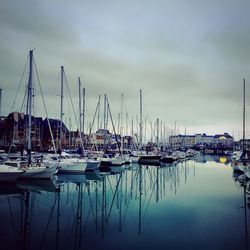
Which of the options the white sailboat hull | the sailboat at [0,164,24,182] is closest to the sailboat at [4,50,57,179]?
the sailboat at [0,164,24,182]

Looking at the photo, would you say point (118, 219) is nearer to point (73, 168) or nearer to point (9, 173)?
point (9, 173)

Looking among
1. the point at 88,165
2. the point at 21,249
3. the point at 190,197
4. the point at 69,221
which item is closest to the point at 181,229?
the point at 69,221

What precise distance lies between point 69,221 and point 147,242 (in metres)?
5.12

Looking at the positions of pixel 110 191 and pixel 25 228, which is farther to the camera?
pixel 110 191

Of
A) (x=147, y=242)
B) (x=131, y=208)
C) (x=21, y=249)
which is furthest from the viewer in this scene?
(x=131, y=208)

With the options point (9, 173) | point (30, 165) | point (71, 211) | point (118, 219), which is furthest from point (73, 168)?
point (118, 219)

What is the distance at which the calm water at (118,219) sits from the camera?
1178cm

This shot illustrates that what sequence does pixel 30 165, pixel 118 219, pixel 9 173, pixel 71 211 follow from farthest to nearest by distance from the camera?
1. pixel 30 165
2. pixel 9 173
3. pixel 71 211
4. pixel 118 219

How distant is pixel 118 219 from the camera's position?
15.9 metres

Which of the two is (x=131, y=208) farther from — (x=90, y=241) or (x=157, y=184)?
(x=157, y=184)

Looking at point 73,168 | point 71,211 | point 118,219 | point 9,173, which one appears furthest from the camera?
point 73,168

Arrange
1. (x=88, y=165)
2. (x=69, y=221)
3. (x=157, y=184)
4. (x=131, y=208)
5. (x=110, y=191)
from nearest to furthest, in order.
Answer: (x=69, y=221) → (x=131, y=208) → (x=110, y=191) → (x=157, y=184) → (x=88, y=165)

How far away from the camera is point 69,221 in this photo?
14859 millimetres

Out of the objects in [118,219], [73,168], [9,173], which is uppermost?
[9,173]
